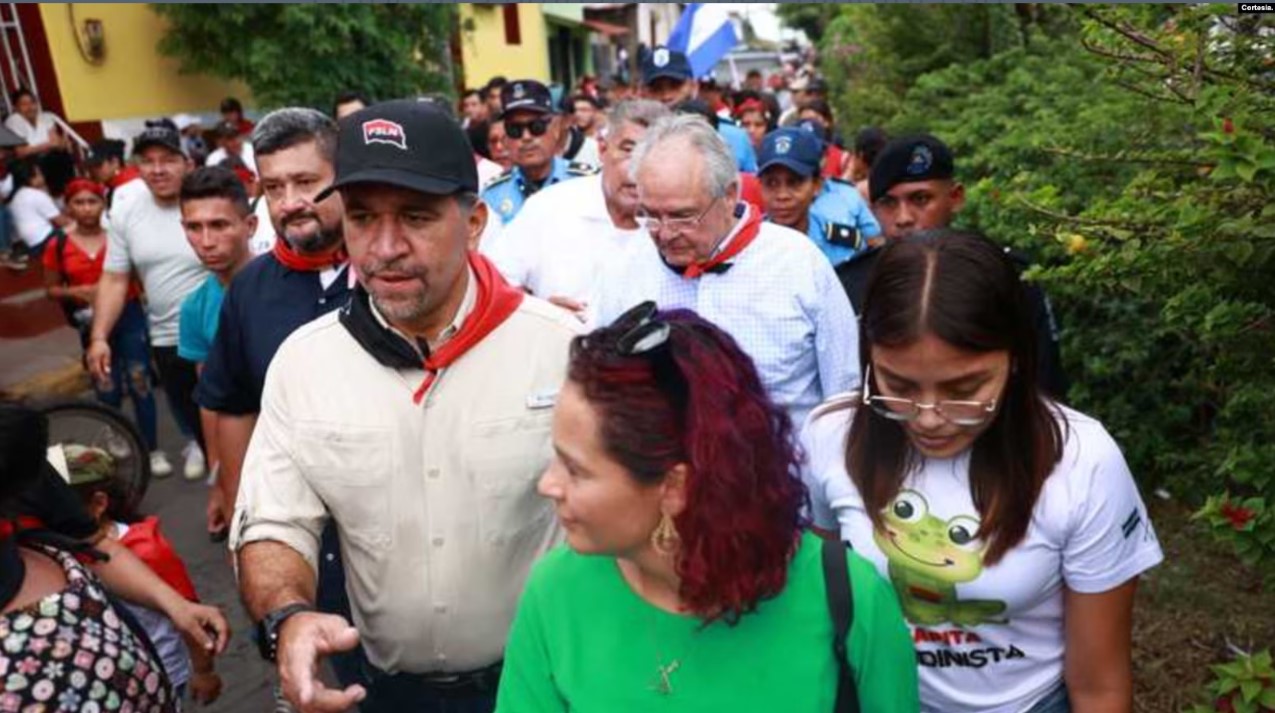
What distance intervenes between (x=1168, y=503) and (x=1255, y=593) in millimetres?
843

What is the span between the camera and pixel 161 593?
271cm

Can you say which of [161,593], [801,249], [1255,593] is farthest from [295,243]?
[1255,593]

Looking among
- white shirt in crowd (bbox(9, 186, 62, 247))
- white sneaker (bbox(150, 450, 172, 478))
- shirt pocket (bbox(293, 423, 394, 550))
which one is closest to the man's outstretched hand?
shirt pocket (bbox(293, 423, 394, 550))

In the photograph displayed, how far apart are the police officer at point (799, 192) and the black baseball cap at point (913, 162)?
2.33 ft

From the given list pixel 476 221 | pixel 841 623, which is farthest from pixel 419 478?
pixel 841 623

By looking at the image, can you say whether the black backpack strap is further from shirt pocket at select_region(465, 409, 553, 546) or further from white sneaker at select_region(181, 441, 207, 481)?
white sneaker at select_region(181, 441, 207, 481)

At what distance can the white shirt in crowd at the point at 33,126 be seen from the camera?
11.3 metres

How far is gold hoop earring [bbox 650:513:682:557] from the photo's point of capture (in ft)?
5.20

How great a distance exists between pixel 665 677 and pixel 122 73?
1450cm

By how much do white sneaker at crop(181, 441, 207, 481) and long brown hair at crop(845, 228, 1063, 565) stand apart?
5479mm

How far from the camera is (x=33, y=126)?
38.1 feet

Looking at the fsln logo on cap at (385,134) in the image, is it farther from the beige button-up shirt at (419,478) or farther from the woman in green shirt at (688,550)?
the woman in green shirt at (688,550)

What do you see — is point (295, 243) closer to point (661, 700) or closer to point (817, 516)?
point (817, 516)

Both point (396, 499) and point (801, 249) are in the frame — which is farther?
point (801, 249)
